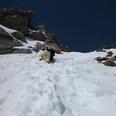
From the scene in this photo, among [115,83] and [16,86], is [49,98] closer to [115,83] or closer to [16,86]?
[16,86]

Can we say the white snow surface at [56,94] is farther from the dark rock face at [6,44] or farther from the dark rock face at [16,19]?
the dark rock face at [16,19]

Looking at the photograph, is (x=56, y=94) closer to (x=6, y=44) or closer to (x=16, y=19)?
(x=6, y=44)

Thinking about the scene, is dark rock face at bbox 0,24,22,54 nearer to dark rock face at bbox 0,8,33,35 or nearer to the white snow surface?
the white snow surface

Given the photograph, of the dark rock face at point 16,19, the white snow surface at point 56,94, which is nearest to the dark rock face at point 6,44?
the white snow surface at point 56,94

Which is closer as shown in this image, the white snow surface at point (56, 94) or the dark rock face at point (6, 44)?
the white snow surface at point (56, 94)

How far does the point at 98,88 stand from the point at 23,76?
458 centimetres

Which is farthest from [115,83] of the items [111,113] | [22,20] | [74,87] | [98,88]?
[22,20]

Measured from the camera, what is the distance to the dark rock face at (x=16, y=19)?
6438 cm

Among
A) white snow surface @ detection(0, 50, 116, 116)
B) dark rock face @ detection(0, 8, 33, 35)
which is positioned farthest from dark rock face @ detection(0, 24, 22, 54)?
dark rock face @ detection(0, 8, 33, 35)

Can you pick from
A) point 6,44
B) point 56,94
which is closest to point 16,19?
point 6,44

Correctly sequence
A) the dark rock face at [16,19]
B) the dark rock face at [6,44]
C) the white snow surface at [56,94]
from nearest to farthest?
the white snow surface at [56,94], the dark rock face at [6,44], the dark rock face at [16,19]

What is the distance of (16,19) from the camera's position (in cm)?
6581

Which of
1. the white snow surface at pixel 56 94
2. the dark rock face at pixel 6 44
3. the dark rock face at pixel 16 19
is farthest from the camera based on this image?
the dark rock face at pixel 16 19

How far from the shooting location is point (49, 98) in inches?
458
